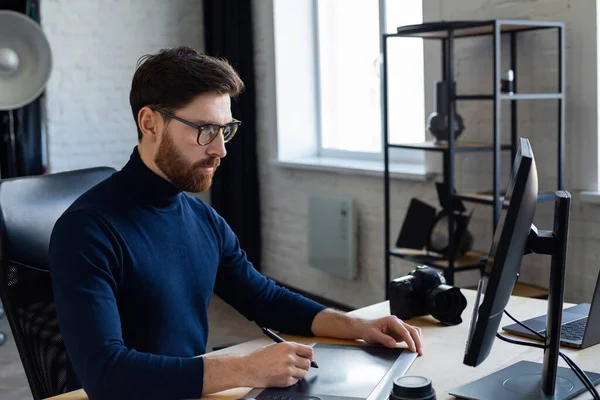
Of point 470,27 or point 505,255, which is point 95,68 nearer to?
point 470,27

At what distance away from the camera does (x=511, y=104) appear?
311cm

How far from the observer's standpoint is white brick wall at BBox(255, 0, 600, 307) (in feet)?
9.32

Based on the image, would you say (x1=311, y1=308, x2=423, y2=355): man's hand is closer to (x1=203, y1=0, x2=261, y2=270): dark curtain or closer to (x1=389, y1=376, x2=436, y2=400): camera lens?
(x1=389, y1=376, x2=436, y2=400): camera lens

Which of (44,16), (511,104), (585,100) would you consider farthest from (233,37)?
(585,100)

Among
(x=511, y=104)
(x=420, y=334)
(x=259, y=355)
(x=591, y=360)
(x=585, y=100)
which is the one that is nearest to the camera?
(x=259, y=355)

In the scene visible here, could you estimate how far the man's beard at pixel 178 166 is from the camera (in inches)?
62.3

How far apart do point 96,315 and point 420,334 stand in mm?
637

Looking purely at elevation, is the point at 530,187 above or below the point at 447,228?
above

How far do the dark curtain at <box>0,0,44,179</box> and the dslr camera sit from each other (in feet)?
10.7

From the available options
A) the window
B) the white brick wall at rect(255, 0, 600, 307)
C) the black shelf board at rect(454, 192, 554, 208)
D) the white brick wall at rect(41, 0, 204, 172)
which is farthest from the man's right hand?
the white brick wall at rect(41, 0, 204, 172)

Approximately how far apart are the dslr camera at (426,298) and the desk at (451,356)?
0.07 feet

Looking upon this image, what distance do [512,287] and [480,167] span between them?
2.28 m

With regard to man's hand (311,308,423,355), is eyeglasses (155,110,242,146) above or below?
above

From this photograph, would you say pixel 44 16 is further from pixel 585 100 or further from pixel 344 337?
pixel 344 337
